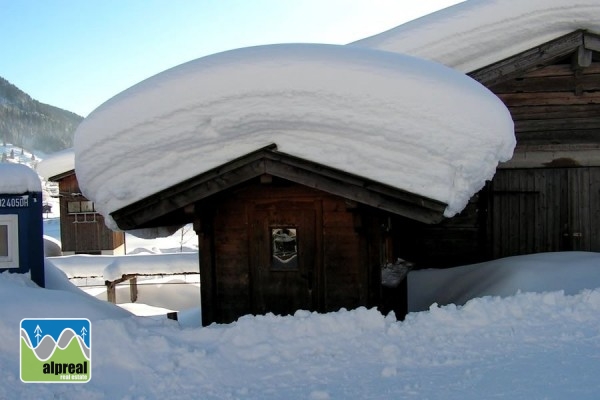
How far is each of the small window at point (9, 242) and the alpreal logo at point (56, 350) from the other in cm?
247

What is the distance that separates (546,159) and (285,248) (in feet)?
15.8

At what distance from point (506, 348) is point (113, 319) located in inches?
140

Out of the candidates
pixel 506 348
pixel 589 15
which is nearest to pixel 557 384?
pixel 506 348

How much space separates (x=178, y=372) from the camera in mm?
3840

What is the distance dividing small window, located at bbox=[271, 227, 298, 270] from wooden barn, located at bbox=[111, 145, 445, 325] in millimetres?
12

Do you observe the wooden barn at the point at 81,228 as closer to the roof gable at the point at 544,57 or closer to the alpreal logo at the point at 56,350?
the alpreal logo at the point at 56,350

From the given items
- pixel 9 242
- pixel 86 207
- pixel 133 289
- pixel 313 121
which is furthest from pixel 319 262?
pixel 86 207

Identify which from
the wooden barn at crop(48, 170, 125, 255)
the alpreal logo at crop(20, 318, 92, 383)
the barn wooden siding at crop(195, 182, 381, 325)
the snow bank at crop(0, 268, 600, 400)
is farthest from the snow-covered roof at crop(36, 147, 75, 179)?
the alpreal logo at crop(20, 318, 92, 383)

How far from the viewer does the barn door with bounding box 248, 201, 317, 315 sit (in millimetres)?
5844

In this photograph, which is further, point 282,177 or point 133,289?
point 133,289

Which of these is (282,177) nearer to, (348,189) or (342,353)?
(348,189)

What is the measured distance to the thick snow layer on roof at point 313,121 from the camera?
14.7ft

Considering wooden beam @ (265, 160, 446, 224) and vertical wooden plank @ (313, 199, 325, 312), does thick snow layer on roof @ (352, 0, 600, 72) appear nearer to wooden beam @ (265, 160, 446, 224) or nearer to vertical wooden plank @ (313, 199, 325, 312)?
vertical wooden plank @ (313, 199, 325, 312)

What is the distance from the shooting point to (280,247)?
19.5ft
